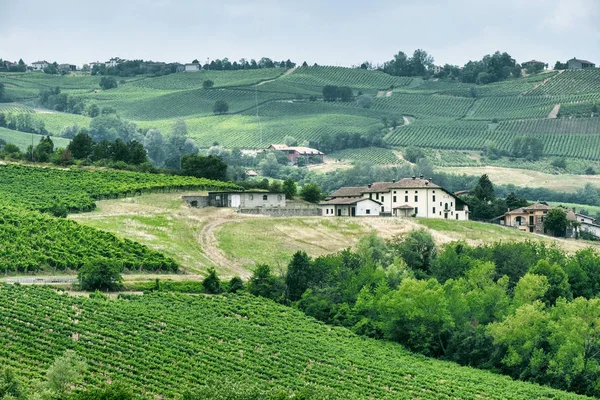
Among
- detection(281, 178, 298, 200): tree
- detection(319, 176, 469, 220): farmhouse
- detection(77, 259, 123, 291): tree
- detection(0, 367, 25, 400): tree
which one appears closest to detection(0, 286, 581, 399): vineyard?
detection(77, 259, 123, 291): tree

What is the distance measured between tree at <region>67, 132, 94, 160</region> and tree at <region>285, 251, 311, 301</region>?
4889 cm

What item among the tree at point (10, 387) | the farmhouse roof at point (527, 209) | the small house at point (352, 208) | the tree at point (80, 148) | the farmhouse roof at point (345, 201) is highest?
the tree at point (80, 148)

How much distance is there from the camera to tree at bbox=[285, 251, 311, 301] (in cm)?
9681

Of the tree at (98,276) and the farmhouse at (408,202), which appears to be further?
the farmhouse at (408,202)

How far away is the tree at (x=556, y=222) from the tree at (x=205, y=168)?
34.1 m

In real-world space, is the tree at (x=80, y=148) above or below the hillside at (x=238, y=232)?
above

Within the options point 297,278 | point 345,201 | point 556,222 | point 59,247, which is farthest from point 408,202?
point 59,247

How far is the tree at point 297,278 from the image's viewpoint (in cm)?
9681

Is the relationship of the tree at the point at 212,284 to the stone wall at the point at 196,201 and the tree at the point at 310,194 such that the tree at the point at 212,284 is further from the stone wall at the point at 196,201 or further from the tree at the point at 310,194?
the tree at the point at 310,194

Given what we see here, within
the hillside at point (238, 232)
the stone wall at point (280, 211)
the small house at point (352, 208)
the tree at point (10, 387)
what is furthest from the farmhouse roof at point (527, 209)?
the tree at point (10, 387)

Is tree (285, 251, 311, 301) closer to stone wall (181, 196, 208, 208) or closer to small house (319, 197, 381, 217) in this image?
stone wall (181, 196, 208, 208)

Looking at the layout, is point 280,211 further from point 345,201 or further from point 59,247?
point 59,247

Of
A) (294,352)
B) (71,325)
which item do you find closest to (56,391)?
(71,325)

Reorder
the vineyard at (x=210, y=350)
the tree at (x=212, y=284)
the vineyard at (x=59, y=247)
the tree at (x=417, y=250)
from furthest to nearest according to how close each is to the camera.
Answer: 1. the tree at (x=417, y=250)
2. the tree at (x=212, y=284)
3. the vineyard at (x=59, y=247)
4. the vineyard at (x=210, y=350)
